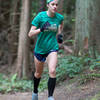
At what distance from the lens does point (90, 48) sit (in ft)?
24.1

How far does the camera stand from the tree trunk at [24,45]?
10484 mm

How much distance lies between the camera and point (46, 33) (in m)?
4.82

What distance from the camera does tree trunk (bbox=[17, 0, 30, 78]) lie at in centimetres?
1048

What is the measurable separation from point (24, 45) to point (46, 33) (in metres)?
6.14

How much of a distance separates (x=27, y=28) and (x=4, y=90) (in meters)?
3.87

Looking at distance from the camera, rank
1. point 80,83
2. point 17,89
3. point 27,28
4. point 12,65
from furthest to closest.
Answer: point 12,65 < point 27,28 < point 17,89 < point 80,83

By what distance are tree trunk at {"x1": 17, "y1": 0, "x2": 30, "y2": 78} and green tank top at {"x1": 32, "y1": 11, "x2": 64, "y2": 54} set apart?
5560 mm

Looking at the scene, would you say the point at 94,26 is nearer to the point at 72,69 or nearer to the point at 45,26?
the point at 72,69

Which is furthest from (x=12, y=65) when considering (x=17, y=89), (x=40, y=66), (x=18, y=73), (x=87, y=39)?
(x=40, y=66)

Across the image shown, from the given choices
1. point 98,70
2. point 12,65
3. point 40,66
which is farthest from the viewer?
point 12,65

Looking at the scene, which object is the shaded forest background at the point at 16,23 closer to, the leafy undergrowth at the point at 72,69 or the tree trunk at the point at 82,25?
the tree trunk at the point at 82,25

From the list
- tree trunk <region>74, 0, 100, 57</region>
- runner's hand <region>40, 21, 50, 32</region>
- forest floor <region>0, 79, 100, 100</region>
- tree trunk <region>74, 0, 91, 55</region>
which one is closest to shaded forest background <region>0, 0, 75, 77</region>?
tree trunk <region>74, 0, 91, 55</region>

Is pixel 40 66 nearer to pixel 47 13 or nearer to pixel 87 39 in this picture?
pixel 47 13

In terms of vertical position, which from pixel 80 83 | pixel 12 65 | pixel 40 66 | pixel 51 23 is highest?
pixel 51 23
